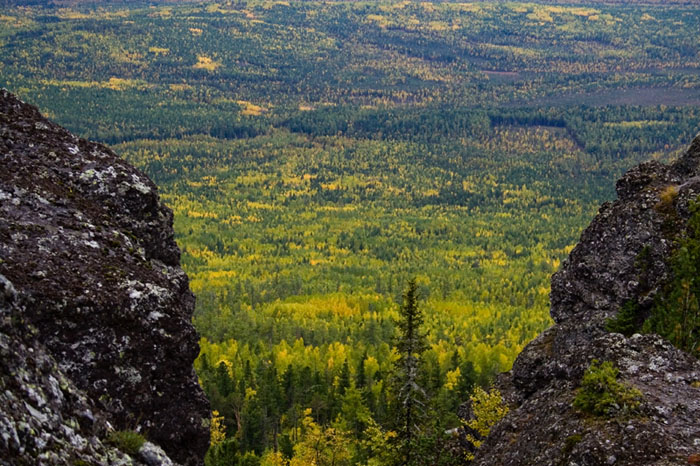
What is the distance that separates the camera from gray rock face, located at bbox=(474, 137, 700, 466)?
30031 mm

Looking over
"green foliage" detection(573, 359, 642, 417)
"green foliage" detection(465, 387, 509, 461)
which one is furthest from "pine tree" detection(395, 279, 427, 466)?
"green foliage" detection(573, 359, 642, 417)

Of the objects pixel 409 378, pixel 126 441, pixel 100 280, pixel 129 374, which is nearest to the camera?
pixel 126 441

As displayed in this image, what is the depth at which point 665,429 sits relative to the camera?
99.3ft

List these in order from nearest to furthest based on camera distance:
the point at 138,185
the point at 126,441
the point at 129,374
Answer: the point at 126,441 < the point at 129,374 < the point at 138,185

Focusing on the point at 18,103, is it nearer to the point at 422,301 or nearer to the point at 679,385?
the point at 679,385

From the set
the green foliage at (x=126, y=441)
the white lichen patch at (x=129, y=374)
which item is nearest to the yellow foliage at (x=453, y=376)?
the white lichen patch at (x=129, y=374)

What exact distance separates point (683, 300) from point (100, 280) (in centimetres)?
2913

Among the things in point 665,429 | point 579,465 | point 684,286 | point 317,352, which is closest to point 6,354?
point 579,465

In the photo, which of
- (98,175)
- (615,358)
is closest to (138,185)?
(98,175)

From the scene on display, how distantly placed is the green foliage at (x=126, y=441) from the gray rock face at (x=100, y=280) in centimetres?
203

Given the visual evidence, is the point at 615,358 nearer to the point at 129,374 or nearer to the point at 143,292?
the point at 143,292

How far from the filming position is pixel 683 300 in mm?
41125

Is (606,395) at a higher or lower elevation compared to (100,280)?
lower

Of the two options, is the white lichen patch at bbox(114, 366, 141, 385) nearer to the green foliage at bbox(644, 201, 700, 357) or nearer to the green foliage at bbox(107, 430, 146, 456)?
the green foliage at bbox(107, 430, 146, 456)
